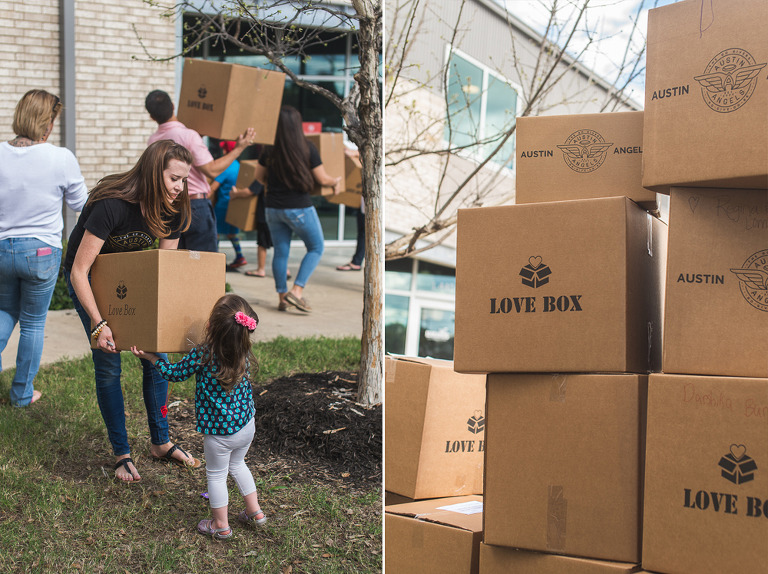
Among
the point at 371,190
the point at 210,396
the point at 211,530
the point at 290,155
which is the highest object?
the point at 290,155

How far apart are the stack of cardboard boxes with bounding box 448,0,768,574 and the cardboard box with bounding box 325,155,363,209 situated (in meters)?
4.62

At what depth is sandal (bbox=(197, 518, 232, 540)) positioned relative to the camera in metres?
2.28

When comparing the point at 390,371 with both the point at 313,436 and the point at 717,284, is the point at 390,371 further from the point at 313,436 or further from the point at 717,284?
the point at 717,284

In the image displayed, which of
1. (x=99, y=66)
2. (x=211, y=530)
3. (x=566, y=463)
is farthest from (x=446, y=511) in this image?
(x=99, y=66)

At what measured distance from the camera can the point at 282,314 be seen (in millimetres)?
5051

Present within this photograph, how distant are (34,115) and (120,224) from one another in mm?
750

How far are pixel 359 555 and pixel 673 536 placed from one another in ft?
3.37

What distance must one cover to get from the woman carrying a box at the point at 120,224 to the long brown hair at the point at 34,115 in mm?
580

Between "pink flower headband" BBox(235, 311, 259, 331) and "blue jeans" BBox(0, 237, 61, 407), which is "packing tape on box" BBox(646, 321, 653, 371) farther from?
"blue jeans" BBox(0, 237, 61, 407)

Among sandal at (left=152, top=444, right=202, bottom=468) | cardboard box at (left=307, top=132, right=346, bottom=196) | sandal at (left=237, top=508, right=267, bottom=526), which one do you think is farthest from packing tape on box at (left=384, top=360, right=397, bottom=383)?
cardboard box at (left=307, top=132, right=346, bottom=196)

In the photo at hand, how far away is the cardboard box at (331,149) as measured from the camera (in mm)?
5871

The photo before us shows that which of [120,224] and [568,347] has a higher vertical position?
[120,224]

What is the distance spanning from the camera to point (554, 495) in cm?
182

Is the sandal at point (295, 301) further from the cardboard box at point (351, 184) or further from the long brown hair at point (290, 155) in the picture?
the cardboard box at point (351, 184)
